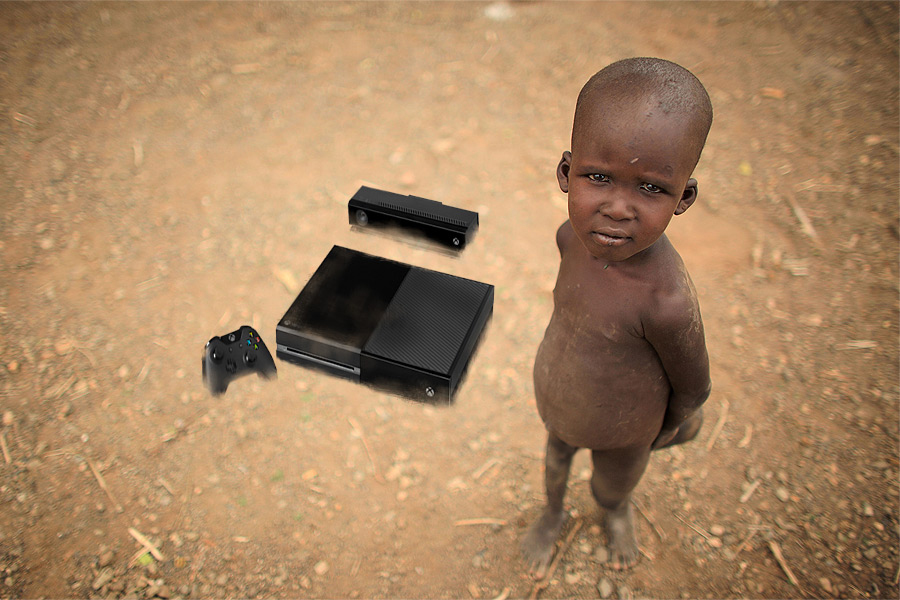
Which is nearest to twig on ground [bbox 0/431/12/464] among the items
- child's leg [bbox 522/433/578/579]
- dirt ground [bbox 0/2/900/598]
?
dirt ground [bbox 0/2/900/598]

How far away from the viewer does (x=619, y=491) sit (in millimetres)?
1892

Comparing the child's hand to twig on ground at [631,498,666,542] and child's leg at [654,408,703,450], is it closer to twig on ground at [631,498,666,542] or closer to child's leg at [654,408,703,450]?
child's leg at [654,408,703,450]

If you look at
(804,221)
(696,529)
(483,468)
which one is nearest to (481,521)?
(483,468)

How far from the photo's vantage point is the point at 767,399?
8.24ft

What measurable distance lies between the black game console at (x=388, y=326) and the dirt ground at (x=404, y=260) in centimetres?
17

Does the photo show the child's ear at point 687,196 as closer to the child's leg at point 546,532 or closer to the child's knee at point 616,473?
the child's knee at point 616,473

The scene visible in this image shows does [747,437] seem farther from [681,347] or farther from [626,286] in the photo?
[626,286]

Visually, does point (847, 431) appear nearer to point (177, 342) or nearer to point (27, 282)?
point (177, 342)

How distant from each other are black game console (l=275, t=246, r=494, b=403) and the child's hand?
1.54 feet

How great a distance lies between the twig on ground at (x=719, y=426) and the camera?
Answer: 239 cm

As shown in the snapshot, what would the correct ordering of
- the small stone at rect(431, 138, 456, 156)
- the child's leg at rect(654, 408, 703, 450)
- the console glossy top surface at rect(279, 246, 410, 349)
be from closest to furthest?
1. the console glossy top surface at rect(279, 246, 410, 349)
2. the child's leg at rect(654, 408, 703, 450)
3. the small stone at rect(431, 138, 456, 156)

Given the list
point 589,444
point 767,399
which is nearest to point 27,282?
point 589,444

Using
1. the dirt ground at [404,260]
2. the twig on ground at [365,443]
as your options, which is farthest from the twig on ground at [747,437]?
the twig on ground at [365,443]

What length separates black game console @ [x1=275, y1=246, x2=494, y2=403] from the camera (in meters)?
1.53
